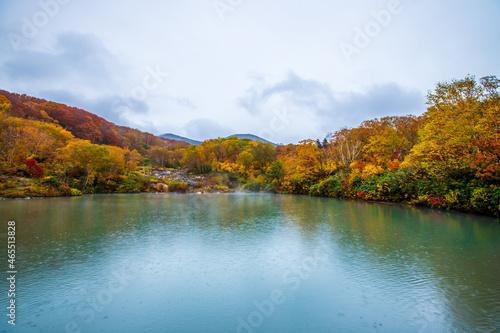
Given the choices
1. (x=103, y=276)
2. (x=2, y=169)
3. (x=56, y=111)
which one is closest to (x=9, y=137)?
(x=2, y=169)

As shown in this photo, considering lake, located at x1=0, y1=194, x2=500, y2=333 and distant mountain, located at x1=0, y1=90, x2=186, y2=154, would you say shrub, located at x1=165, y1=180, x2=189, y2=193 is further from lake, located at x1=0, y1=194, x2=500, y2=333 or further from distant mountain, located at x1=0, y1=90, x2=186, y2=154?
lake, located at x1=0, y1=194, x2=500, y2=333

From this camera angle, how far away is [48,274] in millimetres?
5359

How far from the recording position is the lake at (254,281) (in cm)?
374

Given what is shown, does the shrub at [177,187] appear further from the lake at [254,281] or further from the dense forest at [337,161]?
the lake at [254,281]

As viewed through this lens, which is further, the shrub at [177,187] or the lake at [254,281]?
the shrub at [177,187]
